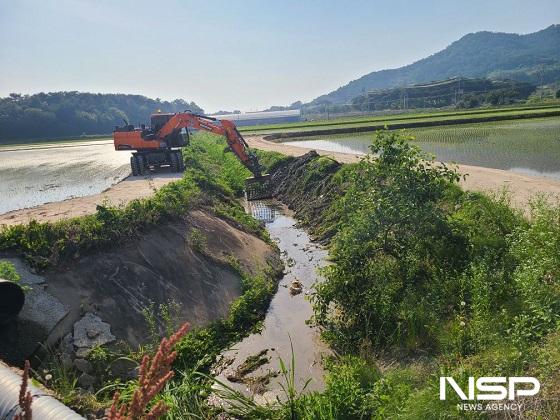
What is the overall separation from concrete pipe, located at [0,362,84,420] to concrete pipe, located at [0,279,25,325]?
2704 millimetres

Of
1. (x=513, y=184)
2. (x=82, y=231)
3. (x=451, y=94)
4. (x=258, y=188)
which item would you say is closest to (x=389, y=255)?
(x=82, y=231)

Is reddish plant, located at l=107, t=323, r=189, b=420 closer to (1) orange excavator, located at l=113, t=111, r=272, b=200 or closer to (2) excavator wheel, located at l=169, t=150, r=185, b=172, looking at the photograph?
(1) orange excavator, located at l=113, t=111, r=272, b=200

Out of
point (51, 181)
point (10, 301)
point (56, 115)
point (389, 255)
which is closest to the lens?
point (10, 301)

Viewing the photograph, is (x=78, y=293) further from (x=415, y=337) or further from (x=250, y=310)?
(x=415, y=337)

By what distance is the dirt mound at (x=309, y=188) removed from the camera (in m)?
16.8

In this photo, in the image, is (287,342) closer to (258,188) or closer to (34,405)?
(34,405)

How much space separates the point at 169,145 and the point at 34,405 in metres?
18.3

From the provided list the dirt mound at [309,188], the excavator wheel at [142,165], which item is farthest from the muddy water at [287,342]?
the excavator wheel at [142,165]

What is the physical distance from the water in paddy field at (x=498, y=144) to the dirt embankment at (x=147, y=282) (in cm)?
806

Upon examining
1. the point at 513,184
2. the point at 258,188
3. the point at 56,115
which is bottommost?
the point at 513,184

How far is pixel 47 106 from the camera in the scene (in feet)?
301

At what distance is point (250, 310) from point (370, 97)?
164 meters

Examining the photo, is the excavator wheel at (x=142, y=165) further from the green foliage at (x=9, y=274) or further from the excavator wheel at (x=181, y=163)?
the green foliage at (x=9, y=274)

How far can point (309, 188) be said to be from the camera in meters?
19.7
